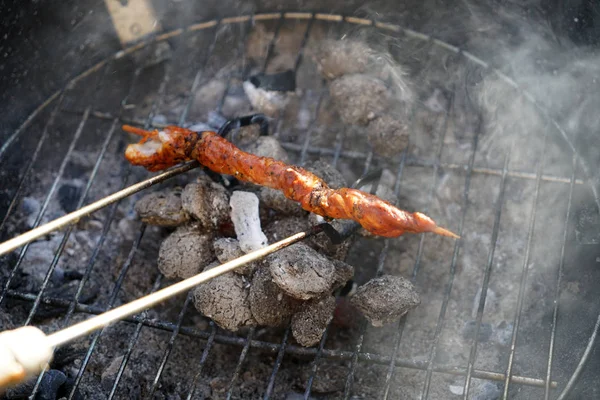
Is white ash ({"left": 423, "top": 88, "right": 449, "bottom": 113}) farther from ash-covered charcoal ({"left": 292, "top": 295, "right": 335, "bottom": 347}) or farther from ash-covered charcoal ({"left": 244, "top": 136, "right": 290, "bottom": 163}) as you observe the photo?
ash-covered charcoal ({"left": 292, "top": 295, "right": 335, "bottom": 347})

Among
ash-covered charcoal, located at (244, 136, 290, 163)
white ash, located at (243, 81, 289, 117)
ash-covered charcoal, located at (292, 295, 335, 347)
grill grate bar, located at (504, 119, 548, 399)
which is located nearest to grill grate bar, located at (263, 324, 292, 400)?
ash-covered charcoal, located at (292, 295, 335, 347)

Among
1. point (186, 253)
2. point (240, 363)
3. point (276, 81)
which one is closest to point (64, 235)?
point (186, 253)

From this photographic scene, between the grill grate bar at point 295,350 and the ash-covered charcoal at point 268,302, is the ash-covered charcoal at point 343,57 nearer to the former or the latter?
the ash-covered charcoal at point 268,302

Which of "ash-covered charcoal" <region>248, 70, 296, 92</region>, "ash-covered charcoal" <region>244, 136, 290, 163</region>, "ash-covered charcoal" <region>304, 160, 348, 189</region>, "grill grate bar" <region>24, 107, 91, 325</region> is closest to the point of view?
"grill grate bar" <region>24, 107, 91, 325</region>

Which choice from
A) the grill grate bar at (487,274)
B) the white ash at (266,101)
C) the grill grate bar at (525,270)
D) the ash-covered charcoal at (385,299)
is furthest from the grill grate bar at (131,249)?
the grill grate bar at (525,270)

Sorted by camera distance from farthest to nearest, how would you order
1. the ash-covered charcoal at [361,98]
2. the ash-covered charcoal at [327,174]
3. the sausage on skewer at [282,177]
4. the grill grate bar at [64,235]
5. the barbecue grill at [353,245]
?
the ash-covered charcoal at [361,98], the ash-covered charcoal at [327,174], the grill grate bar at [64,235], the barbecue grill at [353,245], the sausage on skewer at [282,177]

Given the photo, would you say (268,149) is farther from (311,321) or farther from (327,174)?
(311,321)
